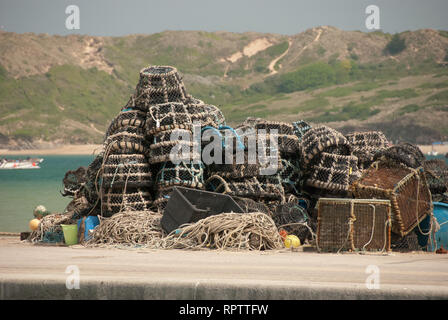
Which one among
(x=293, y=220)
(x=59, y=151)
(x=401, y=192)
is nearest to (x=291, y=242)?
(x=293, y=220)

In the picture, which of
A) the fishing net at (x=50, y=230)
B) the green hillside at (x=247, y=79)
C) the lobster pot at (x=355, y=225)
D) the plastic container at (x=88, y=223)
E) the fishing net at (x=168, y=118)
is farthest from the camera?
the green hillside at (x=247, y=79)

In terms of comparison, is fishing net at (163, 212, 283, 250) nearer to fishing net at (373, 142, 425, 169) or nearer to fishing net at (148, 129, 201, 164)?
fishing net at (148, 129, 201, 164)

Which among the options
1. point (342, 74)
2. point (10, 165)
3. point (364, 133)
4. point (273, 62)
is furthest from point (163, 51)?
point (364, 133)

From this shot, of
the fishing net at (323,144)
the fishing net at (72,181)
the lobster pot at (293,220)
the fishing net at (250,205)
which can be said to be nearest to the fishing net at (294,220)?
the lobster pot at (293,220)

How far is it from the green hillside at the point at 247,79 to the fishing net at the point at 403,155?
63.1 metres

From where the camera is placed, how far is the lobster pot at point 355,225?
6.66 meters

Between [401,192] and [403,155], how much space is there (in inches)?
59.6

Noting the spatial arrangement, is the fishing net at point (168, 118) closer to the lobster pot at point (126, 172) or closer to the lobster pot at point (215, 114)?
the lobster pot at point (126, 172)

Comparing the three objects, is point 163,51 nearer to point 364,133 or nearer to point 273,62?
point 273,62

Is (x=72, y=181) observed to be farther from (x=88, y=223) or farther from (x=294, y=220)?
(x=294, y=220)

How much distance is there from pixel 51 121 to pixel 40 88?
12.9 meters

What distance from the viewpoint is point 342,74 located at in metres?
131

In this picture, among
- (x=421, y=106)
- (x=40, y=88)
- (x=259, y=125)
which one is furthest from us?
(x=40, y=88)

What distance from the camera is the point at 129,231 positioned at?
7.24 m
